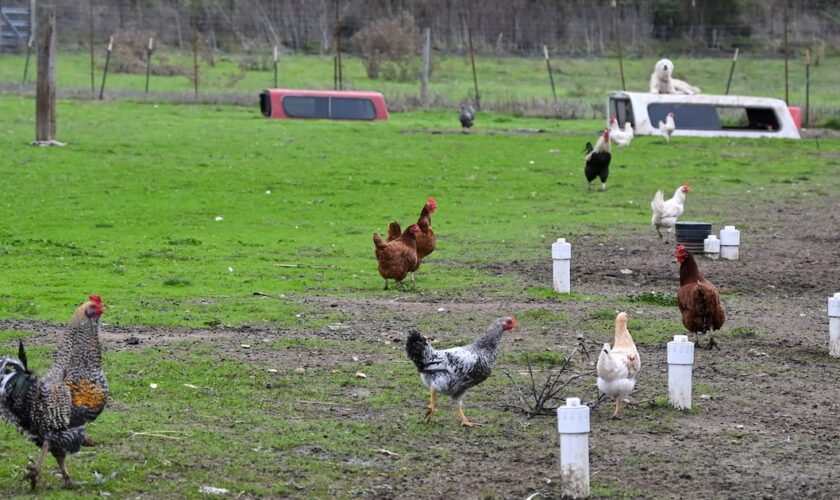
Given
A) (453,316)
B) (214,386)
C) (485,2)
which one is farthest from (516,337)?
(485,2)

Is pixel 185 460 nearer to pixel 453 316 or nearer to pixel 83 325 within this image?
pixel 83 325

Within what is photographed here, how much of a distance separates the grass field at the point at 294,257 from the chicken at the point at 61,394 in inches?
12.0

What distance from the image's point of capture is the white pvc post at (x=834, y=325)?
11555 millimetres

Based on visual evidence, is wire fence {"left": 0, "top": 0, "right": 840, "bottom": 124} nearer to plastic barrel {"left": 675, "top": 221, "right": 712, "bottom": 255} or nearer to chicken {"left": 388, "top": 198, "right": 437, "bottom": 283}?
plastic barrel {"left": 675, "top": 221, "right": 712, "bottom": 255}

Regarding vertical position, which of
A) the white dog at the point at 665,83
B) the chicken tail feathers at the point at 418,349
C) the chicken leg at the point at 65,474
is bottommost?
the chicken leg at the point at 65,474

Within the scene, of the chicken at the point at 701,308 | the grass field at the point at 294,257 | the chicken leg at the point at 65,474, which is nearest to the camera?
the chicken leg at the point at 65,474

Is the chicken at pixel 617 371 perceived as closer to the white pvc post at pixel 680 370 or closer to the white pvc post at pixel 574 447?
the white pvc post at pixel 680 370

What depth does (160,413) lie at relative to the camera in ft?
30.9

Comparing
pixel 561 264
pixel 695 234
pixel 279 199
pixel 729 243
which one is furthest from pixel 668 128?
pixel 561 264

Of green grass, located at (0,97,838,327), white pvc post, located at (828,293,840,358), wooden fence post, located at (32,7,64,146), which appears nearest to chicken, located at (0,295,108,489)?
green grass, located at (0,97,838,327)

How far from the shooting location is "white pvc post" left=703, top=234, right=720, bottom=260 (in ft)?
57.4

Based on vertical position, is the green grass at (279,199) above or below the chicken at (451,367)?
below

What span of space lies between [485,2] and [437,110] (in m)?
12.6

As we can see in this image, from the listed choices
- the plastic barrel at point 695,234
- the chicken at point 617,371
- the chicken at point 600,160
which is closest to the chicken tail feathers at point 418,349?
the chicken at point 617,371
